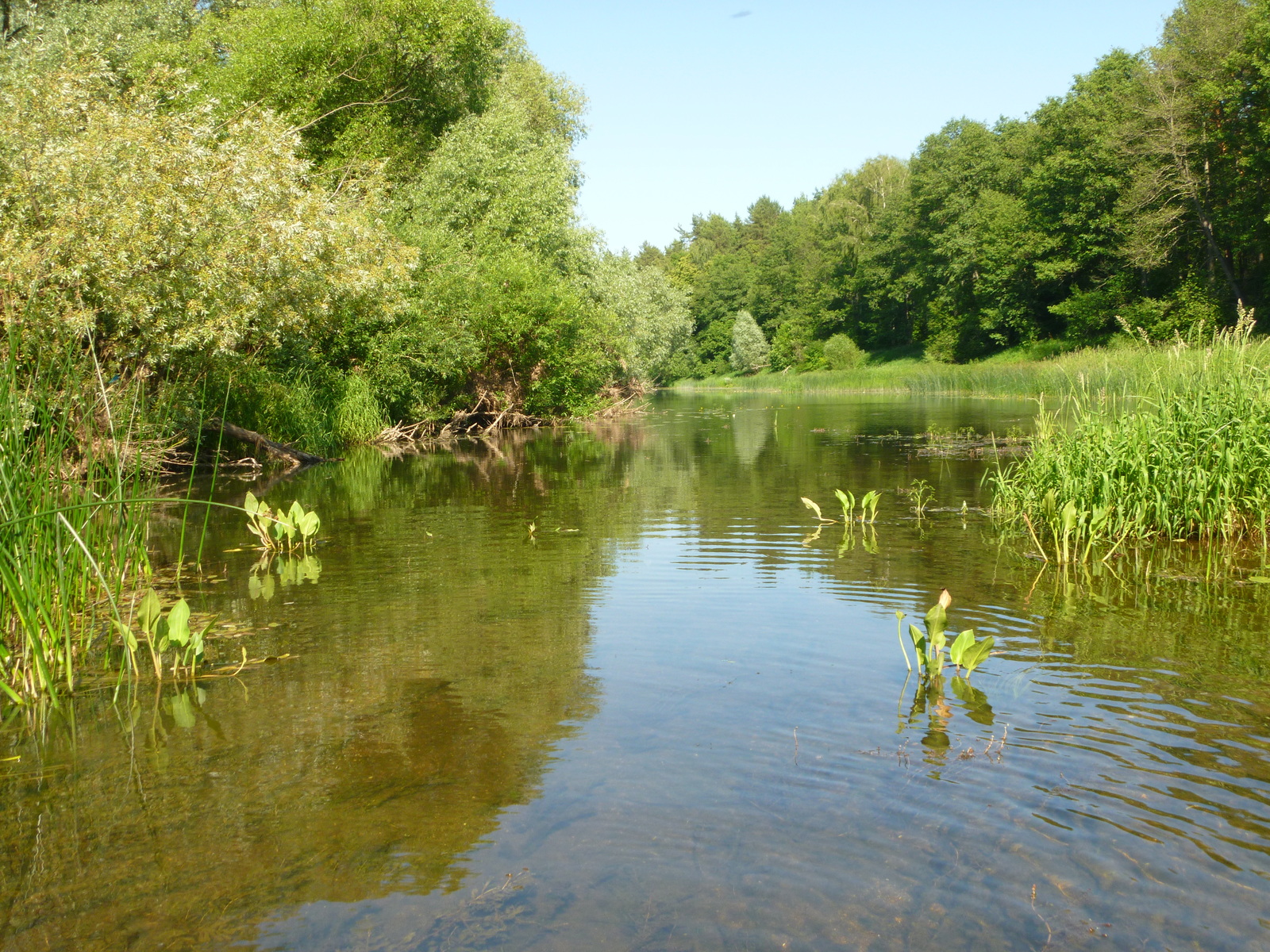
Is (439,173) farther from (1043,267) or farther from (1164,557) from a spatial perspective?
(1043,267)

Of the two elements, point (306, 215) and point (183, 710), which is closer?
point (183, 710)

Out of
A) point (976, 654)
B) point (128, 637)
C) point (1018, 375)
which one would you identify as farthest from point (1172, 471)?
point (1018, 375)

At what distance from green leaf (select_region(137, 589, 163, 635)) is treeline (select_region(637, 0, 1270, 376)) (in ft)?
58.0

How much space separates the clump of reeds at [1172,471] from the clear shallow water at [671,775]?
0.57 meters

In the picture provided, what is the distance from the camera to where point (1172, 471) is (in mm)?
8930

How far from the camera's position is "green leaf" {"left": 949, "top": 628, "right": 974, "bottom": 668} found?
17.6 feet

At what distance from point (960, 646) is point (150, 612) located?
4750mm

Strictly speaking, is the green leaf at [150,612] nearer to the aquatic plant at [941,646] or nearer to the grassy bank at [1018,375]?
the aquatic plant at [941,646]

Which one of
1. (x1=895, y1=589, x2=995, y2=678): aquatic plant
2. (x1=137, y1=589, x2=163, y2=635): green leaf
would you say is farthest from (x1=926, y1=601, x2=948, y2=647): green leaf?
(x1=137, y1=589, x2=163, y2=635): green leaf

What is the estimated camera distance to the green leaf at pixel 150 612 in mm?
5727

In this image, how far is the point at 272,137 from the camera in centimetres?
1709

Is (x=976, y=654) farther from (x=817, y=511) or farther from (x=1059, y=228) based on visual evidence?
(x=1059, y=228)

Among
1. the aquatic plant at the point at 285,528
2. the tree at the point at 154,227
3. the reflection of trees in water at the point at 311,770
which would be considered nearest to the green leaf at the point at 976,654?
the reflection of trees in water at the point at 311,770

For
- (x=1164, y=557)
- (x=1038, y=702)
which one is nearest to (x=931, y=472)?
(x=1164, y=557)
